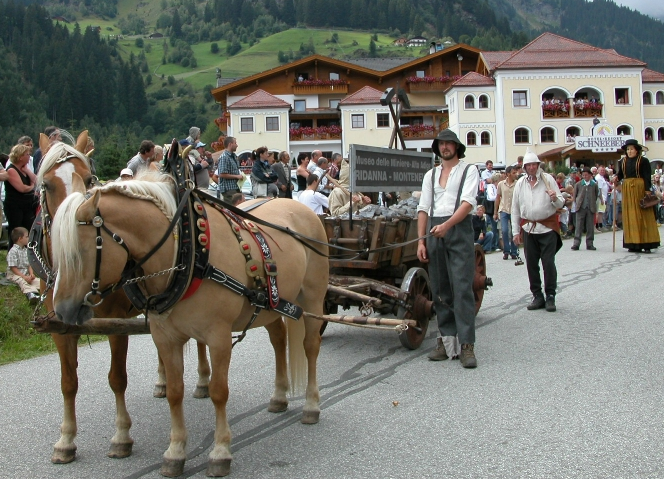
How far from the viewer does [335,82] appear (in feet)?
209

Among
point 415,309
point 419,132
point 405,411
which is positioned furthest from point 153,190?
point 419,132

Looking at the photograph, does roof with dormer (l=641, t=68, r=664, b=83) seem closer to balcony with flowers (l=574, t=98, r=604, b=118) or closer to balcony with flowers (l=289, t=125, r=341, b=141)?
balcony with flowers (l=574, t=98, r=604, b=118)

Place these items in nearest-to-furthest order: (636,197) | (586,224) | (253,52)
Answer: (636,197) < (586,224) < (253,52)

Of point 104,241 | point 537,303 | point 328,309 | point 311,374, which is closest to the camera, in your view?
point 104,241

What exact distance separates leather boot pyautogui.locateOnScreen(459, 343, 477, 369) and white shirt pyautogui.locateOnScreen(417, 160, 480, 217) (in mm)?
1325

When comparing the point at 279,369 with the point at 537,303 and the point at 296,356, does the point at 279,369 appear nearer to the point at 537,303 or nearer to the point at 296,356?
the point at 296,356

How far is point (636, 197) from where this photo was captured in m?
14.6

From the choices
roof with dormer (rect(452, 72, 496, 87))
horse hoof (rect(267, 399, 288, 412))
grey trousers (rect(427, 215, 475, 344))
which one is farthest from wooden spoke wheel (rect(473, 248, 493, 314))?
roof with dormer (rect(452, 72, 496, 87))

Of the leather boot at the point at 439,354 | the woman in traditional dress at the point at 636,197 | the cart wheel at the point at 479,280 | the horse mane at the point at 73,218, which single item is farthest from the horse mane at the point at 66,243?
the woman in traditional dress at the point at 636,197

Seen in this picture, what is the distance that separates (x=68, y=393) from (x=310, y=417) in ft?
5.73

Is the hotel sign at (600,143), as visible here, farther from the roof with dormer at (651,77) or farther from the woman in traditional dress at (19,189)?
the woman in traditional dress at (19,189)

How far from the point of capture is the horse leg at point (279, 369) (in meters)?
5.47

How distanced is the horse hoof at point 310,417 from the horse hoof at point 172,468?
126 cm

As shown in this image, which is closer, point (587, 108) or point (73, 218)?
point (73, 218)
